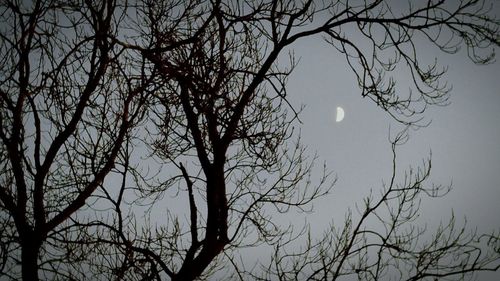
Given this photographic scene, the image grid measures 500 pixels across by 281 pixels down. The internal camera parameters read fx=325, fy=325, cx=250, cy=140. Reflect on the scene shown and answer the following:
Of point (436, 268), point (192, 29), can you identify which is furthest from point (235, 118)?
point (436, 268)

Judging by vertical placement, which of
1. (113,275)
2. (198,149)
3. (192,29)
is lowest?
(113,275)

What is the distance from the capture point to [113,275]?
4719mm

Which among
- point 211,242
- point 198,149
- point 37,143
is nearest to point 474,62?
point 198,149

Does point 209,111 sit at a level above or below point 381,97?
below

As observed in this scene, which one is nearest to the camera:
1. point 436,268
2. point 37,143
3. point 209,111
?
point 436,268

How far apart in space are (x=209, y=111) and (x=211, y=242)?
5.59ft

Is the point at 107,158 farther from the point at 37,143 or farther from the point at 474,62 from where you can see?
the point at 474,62

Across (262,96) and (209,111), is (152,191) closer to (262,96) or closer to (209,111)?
(209,111)

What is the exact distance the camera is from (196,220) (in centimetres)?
434

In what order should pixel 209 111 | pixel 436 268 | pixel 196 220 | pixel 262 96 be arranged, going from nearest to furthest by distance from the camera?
1. pixel 436 268
2. pixel 209 111
3. pixel 196 220
4. pixel 262 96

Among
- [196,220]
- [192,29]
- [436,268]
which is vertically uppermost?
[192,29]

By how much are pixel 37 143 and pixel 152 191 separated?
198 cm

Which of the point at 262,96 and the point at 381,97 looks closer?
the point at 381,97

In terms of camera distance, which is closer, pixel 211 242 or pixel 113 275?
pixel 211 242
